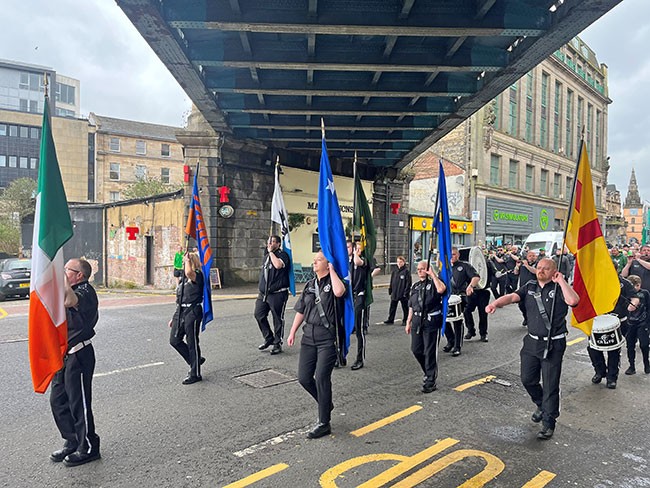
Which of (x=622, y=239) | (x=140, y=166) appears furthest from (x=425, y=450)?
(x=622, y=239)

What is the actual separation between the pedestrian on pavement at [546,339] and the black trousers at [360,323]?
268cm

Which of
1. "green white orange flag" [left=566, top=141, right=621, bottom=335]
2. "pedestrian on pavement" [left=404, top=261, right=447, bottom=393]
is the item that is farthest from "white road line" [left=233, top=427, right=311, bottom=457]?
"green white orange flag" [left=566, top=141, right=621, bottom=335]

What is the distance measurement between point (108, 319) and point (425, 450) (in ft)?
30.1

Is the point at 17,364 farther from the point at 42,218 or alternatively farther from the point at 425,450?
the point at 425,450

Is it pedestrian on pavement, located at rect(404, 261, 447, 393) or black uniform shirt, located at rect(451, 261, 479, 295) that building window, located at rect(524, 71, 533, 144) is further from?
pedestrian on pavement, located at rect(404, 261, 447, 393)

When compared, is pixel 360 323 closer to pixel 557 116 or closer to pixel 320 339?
pixel 320 339

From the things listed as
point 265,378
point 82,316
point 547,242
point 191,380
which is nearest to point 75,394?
point 82,316

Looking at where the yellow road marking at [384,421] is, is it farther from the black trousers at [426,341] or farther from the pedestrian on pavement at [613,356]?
the pedestrian on pavement at [613,356]

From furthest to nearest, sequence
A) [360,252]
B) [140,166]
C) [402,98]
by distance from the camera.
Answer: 1. [140,166]
2. [402,98]
3. [360,252]

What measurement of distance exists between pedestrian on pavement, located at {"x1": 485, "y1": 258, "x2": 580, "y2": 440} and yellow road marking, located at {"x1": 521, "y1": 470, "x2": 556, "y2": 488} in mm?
763

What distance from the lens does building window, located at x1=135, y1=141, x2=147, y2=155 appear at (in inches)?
2295

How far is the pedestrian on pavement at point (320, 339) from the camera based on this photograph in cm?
475

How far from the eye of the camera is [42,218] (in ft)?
13.0

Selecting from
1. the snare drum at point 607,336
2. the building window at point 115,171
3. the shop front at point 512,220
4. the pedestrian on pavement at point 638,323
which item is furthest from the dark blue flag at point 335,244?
the building window at point 115,171
